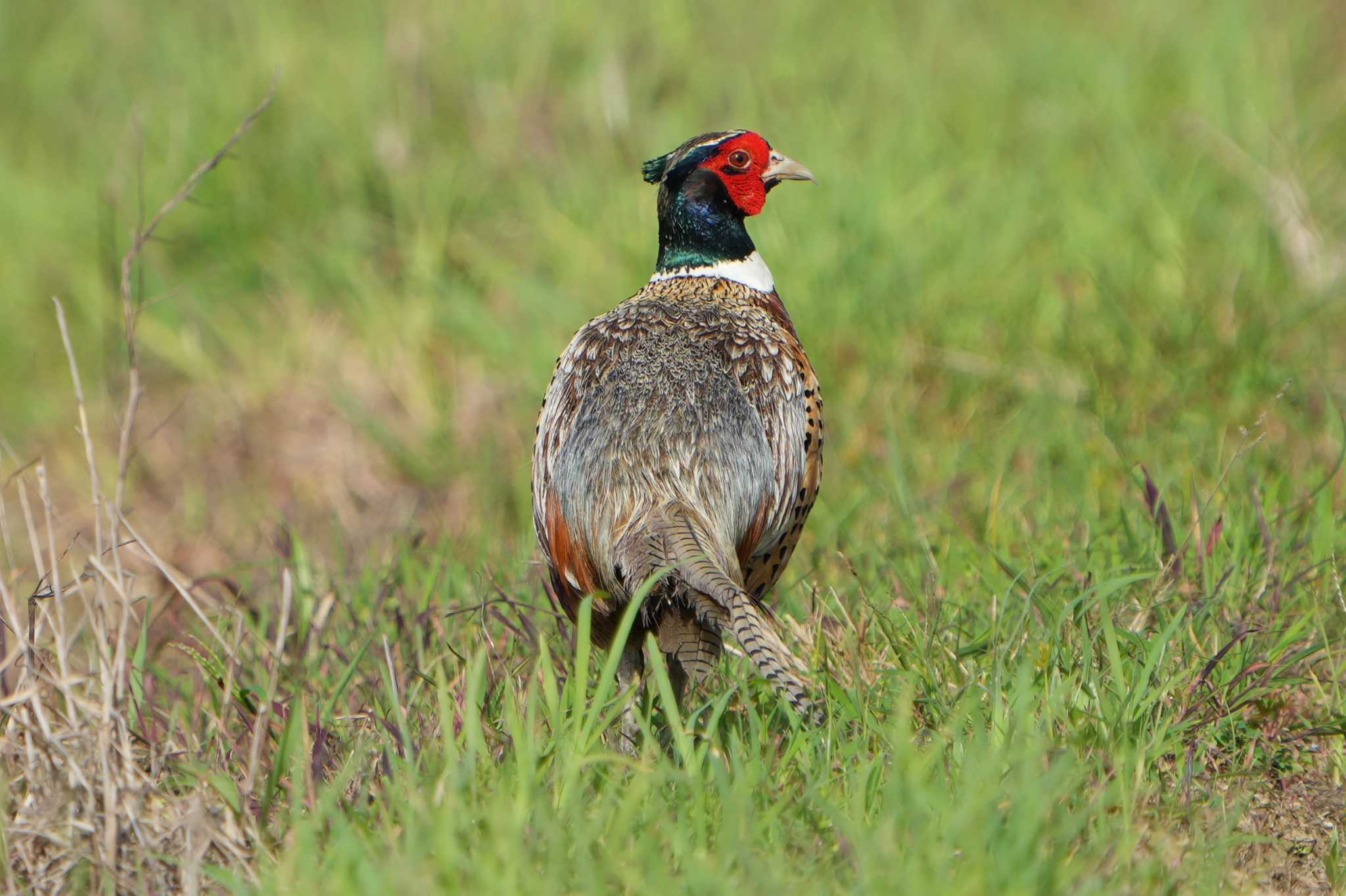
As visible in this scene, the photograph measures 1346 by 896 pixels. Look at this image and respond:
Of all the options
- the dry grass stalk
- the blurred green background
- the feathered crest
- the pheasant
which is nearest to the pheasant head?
the feathered crest

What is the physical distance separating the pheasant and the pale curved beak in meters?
0.40

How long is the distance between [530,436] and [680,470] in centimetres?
248

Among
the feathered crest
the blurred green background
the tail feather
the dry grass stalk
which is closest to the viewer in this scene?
the dry grass stalk

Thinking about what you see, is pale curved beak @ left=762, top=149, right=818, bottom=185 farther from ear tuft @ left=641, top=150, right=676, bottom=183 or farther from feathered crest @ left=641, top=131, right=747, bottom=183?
ear tuft @ left=641, top=150, right=676, bottom=183

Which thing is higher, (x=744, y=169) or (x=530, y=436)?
(x=744, y=169)

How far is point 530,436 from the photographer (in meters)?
5.81

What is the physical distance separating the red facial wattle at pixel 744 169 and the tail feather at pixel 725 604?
1210 mm

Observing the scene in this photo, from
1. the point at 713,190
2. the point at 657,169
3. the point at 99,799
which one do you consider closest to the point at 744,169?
the point at 713,190

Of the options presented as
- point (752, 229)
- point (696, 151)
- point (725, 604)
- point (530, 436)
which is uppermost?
point (696, 151)

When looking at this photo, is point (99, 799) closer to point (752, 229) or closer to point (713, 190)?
point (713, 190)

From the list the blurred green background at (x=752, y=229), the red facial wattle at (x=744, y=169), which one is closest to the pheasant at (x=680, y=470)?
the red facial wattle at (x=744, y=169)

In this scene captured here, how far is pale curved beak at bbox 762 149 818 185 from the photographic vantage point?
13.8 ft

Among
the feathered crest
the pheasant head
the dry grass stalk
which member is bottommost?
the dry grass stalk

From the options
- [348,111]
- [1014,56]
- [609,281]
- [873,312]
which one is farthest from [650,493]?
[1014,56]
